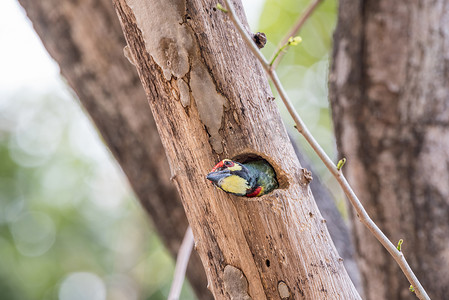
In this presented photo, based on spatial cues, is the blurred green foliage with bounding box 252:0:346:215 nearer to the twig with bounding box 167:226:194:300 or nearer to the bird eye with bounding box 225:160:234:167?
the twig with bounding box 167:226:194:300

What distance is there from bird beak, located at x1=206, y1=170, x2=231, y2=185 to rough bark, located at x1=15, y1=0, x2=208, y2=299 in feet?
3.05

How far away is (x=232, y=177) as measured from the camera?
66cm

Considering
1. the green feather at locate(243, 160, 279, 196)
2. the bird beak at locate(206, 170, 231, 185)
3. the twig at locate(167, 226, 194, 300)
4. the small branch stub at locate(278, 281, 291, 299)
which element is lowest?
the twig at locate(167, 226, 194, 300)

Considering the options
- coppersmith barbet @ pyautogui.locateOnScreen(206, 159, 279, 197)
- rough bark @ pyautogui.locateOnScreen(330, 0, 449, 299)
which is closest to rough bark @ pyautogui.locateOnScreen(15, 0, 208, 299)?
rough bark @ pyautogui.locateOnScreen(330, 0, 449, 299)

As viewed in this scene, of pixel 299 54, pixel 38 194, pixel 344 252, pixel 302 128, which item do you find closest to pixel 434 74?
pixel 344 252

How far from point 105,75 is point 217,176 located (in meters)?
0.99

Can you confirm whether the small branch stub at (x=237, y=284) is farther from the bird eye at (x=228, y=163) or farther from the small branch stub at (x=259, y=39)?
the small branch stub at (x=259, y=39)

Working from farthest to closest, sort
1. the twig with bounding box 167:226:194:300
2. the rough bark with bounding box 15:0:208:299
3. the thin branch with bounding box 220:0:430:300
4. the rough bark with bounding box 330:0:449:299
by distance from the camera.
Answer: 1. the rough bark with bounding box 15:0:208:299
2. the rough bark with bounding box 330:0:449:299
3. the twig with bounding box 167:226:194:300
4. the thin branch with bounding box 220:0:430:300

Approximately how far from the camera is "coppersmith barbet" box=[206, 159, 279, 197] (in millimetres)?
663

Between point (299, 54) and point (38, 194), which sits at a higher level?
point (299, 54)

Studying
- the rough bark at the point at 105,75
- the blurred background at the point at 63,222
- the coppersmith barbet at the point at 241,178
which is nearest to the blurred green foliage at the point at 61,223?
the blurred background at the point at 63,222

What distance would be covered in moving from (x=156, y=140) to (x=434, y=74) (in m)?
0.93

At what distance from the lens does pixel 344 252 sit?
69.3 inches

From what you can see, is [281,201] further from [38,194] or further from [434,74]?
[38,194]
